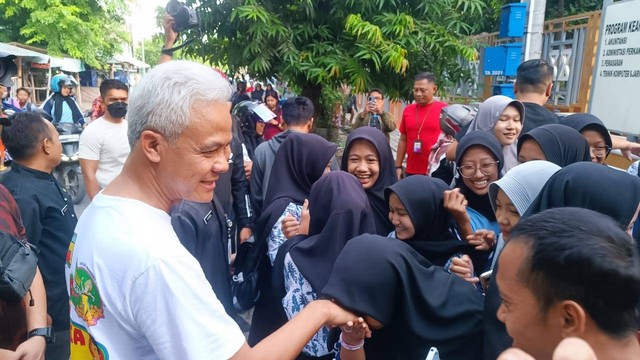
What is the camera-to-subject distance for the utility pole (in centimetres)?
510

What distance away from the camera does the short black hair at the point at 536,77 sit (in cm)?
333

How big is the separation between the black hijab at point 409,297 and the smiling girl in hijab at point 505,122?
5.23ft

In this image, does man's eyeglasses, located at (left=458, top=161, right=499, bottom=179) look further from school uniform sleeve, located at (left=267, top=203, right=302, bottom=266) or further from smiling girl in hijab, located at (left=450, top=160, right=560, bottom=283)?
school uniform sleeve, located at (left=267, top=203, right=302, bottom=266)

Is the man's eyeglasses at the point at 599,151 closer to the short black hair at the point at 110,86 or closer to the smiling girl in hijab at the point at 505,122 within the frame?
the smiling girl in hijab at the point at 505,122

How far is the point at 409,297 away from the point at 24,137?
2094mm

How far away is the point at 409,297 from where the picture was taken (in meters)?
1.57

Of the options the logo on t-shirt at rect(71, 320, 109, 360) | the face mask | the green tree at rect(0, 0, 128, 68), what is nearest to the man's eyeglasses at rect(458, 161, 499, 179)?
the logo on t-shirt at rect(71, 320, 109, 360)

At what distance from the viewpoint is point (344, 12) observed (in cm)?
525

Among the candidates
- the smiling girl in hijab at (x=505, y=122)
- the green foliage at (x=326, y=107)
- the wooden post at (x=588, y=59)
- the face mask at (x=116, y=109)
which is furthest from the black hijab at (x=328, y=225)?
the green foliage at (x=326, y=107)

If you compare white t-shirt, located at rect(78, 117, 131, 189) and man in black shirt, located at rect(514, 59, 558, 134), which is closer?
man in black shirt, located at rect(514, 59, 558, 134)

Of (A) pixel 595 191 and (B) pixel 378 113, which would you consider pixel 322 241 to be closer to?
(A) pixel 595 191

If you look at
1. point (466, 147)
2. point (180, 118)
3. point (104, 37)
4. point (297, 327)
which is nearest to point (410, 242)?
point (466, 147)

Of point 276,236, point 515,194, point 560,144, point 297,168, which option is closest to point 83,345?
point 276,236

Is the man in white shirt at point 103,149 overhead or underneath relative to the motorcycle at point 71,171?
overhead
